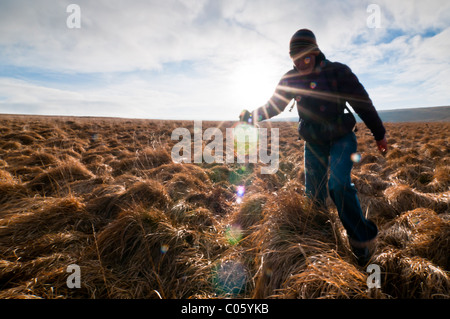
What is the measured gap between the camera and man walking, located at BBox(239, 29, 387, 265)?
1.88 m

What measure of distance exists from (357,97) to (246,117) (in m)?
1.24

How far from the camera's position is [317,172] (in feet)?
7.95

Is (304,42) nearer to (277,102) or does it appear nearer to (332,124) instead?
(277,102)

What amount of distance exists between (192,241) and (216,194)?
181 cm

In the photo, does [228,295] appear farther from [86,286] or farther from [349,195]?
[349,195]

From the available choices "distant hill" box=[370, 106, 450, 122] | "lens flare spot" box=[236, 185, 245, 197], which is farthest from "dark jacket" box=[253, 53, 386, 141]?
"distant hill" box=[370, 106, 450, 122]

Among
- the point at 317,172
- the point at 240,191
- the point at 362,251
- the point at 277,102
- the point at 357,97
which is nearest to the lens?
the point at 362,251

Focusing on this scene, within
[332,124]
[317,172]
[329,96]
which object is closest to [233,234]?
[317,172]

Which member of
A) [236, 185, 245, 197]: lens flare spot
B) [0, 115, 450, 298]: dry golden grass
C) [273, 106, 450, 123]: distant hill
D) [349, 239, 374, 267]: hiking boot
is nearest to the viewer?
[0, 115, 450, 298]: dry golden grass

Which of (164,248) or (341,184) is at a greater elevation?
(341,184)

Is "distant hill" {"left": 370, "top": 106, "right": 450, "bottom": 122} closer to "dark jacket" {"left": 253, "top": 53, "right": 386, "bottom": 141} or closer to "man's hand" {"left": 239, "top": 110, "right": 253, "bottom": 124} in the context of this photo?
"dark jacket" {"left": 253, "top": 53, "right": 386, "bottom": 141}

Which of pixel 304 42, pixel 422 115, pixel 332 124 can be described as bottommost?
pixel 332 124

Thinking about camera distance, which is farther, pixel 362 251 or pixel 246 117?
pixel 246 117
